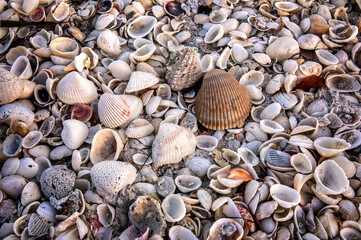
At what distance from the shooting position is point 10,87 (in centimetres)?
218

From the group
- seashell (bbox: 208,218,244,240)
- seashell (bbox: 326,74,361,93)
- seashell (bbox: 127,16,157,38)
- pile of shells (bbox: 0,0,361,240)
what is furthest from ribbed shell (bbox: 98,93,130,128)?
seashell (bbox: 326,74,361,93)

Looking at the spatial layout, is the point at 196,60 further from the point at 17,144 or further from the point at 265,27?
the point at 17,144

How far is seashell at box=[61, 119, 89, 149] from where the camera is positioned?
7.09ft

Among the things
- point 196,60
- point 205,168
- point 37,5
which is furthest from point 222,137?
point 37,5

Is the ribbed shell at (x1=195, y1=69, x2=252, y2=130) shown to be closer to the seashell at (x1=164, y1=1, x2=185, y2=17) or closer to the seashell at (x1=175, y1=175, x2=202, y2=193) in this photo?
the seashell at (x1=175, y1=175, x2=202, y2=193)

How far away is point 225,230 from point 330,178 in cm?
83

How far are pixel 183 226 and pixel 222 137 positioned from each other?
32.7 inches

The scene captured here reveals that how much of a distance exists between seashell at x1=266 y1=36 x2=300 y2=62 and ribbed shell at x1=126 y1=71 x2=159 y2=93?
1.14 m

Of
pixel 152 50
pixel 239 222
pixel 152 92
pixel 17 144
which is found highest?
pixel 152 50

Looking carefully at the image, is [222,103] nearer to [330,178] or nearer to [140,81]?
[140,81]

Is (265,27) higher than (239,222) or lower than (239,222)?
higher

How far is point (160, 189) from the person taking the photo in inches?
78.1

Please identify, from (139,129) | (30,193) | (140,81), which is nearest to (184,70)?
(140,81)

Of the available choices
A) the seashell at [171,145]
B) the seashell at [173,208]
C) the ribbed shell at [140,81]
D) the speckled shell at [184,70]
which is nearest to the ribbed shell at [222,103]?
the speckled shell at [184,70]
